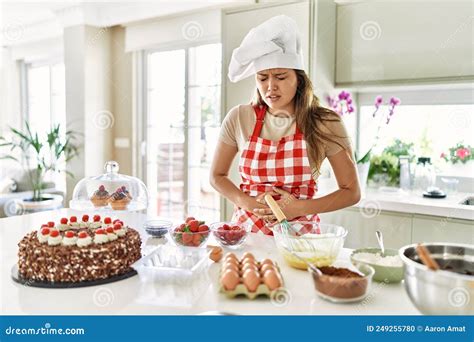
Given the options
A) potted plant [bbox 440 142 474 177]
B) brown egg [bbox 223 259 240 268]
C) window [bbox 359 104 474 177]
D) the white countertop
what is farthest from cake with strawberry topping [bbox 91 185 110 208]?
potted plant [bbox 440 142 474 177]

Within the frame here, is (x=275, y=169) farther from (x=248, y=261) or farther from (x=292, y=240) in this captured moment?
(x=248, y=261)

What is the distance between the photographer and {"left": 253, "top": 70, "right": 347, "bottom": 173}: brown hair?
1.56 m

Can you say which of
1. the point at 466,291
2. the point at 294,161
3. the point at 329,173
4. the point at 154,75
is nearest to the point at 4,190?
the point at 154,75

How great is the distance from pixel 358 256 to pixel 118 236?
62cm

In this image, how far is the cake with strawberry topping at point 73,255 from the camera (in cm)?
103

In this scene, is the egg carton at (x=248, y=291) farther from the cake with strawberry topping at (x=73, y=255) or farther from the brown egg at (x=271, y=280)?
the cake with strawberry topping at (x=73, y=255)

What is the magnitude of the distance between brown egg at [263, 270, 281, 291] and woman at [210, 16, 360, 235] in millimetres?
489

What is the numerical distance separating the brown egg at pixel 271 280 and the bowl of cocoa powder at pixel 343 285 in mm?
80

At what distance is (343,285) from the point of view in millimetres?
910

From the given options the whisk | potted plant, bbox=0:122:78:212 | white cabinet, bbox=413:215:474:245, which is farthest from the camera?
potted plant, bbox=0:122:78:212

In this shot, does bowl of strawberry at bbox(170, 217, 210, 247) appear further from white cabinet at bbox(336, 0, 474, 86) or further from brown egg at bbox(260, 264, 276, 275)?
white cabinet at bbox(336, 0, 474, 86)

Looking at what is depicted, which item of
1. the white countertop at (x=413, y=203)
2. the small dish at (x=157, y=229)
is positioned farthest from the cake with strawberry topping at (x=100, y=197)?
the white countertop at (x=413, y=203)

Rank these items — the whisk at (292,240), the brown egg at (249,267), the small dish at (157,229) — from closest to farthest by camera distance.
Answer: the brown egg at (249,267)
the whisk at (292,240)
the small dish at (157,229)
